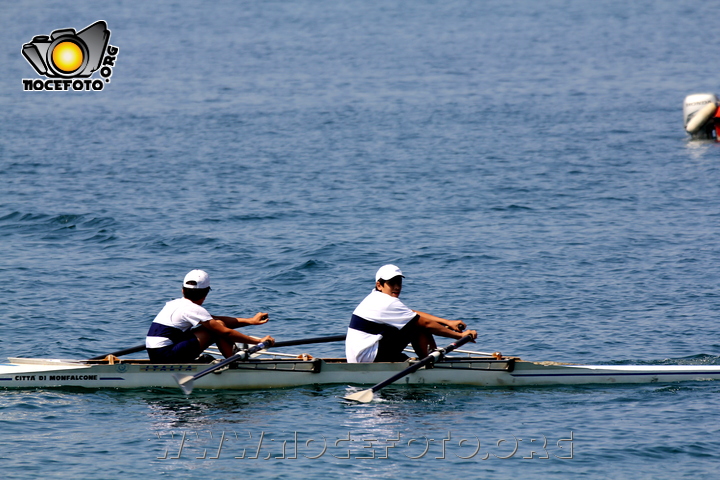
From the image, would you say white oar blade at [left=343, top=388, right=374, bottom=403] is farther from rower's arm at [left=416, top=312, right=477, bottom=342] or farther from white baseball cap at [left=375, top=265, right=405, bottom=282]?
white baseball cap at [left=375, top=265, right=405, bottom=282]

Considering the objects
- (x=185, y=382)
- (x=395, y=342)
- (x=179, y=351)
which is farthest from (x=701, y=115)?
(x=185, y=382)

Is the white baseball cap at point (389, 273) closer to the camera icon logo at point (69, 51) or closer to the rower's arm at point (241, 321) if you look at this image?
the rower's arm at point (241, 321)

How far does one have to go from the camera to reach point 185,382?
13078mm

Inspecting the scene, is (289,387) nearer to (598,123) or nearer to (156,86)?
(598,123)

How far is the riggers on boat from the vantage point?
34.4m

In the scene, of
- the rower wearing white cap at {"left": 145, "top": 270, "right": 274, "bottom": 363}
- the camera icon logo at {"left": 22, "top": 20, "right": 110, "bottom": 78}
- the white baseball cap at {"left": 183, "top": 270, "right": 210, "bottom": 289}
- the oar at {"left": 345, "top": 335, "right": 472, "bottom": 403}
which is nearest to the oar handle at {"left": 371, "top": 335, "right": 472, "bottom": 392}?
the oar at {"left": 345, "top": 335, "right": 472, "bottom": 403}

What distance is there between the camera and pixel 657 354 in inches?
616

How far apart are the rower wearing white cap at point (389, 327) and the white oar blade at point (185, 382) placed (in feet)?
7.40

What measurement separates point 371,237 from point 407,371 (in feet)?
36.2

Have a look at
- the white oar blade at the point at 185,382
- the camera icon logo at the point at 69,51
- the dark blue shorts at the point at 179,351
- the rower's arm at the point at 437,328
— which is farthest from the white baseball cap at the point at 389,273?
the camera icon logo at the point at 69,51

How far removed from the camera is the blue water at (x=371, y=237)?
39.5ft

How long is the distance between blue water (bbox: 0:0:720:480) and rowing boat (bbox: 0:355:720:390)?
0.20m

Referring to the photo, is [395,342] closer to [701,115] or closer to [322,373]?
[322,373]

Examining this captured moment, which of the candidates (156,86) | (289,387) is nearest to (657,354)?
(289,387)
